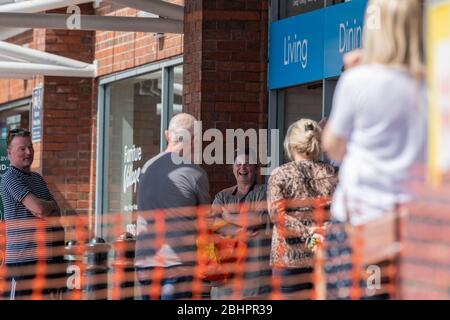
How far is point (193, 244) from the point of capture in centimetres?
811

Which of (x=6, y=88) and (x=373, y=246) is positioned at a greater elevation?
(x=6, y=88)

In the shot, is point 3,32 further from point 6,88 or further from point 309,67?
point 309,67

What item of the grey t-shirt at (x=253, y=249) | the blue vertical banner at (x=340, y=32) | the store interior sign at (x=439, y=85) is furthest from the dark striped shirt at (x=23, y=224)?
the store interior sign at (x=439, y=85)

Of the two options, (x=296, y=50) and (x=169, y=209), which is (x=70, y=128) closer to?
(x=296, y=50)

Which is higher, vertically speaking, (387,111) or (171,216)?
(387,111)

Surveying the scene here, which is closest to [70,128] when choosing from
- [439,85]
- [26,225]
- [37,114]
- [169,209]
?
[37,114]

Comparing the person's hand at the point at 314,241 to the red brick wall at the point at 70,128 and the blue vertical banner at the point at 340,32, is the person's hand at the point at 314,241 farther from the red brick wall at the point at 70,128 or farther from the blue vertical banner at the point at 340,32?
the red brick wall at the point at 70,128

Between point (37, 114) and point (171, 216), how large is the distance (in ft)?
34.8

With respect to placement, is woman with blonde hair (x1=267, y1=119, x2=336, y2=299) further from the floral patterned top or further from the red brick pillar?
the red brick pillar

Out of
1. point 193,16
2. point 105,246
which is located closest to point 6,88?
point 193,16

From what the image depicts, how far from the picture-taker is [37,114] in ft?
60.1

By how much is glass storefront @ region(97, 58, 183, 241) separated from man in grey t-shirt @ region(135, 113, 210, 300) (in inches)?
279

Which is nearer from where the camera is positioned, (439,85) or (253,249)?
(439,85)
